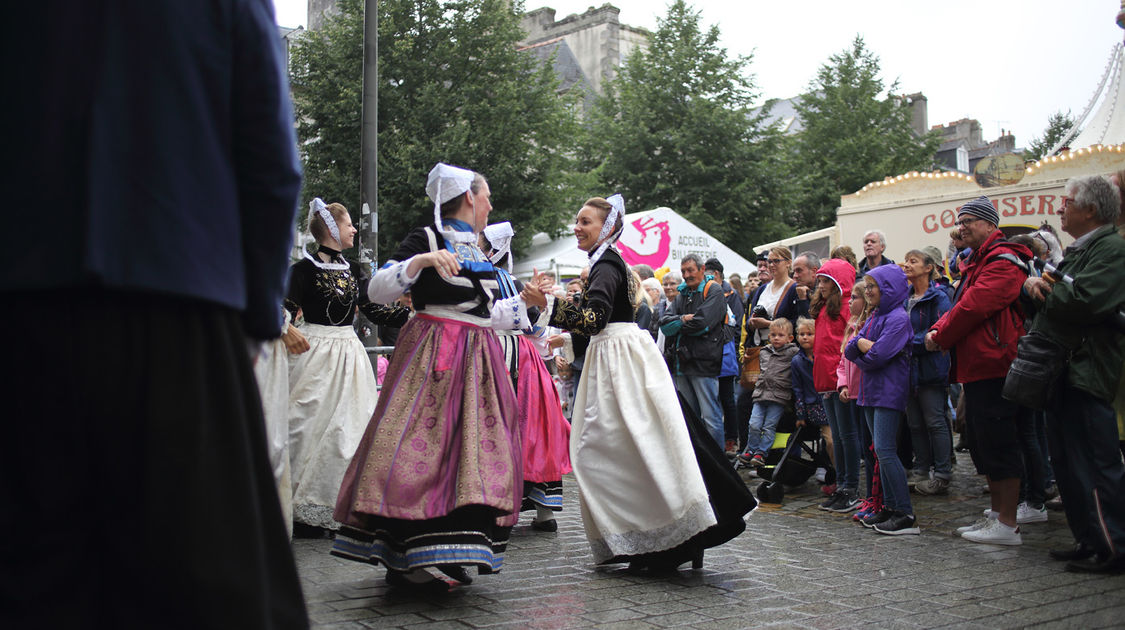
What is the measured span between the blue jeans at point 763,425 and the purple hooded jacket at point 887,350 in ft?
6.37

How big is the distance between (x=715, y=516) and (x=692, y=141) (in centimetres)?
2792

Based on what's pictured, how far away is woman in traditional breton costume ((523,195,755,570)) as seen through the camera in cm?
510

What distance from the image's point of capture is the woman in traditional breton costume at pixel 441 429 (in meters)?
4.44

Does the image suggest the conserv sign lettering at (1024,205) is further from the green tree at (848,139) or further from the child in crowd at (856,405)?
the green tree at (848,139)

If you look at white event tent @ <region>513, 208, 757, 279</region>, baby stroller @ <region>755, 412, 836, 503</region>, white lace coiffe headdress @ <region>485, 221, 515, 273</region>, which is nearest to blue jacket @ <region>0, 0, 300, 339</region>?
white lace coiffe headdress @ <region>485, 221, 515, 273</region>

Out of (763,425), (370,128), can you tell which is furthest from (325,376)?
(370,128)

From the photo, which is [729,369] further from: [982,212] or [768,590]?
[768,590]

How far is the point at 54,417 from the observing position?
178cm

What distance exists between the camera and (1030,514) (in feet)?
22.5

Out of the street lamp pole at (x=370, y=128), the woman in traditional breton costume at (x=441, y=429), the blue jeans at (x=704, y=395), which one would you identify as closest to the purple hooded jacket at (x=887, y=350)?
the blue jeans at (x=704, y=395)

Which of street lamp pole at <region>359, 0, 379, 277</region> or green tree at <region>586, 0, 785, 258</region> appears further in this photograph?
green tree at <region>586, 0, 785, 258</region>

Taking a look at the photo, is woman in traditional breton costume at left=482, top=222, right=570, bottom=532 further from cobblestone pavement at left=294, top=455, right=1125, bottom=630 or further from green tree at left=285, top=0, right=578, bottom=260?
green tree at left=285, top=0, right=578, bottom=260

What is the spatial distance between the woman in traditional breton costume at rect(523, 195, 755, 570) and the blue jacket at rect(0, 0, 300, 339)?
3.09 metres

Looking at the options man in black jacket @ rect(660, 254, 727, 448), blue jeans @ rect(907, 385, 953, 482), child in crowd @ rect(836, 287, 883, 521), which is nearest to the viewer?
child in crowd @ rect(836, 287, 883, 521)
